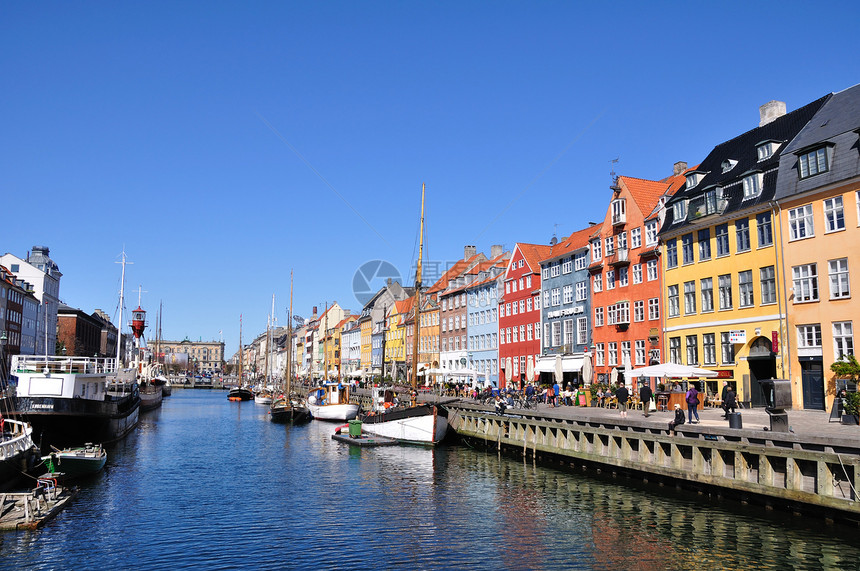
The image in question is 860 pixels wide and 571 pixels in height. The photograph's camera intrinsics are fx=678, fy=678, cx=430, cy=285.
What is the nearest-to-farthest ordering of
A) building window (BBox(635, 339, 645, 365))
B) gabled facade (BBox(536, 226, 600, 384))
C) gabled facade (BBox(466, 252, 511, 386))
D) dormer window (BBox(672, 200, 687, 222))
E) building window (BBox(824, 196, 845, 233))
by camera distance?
building window (BBox(824, 196, 845, 233)), dormer window (BBox(672, 200, 687, 222)), building window (BBox(635, 339, 645, 365)), gabled facade (BBox(536, 226, 600, 384)), gabled facade (BBox(466, 252, 511, 386))

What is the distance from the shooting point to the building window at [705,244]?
4375 cm

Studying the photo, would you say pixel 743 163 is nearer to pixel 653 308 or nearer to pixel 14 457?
pixel 653 308

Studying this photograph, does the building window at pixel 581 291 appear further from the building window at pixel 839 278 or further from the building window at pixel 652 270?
the building window at pixel 839 278

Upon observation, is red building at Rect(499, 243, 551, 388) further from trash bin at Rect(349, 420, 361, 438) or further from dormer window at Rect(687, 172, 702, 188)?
trash bin at Rect(349, 420, 361, 438)

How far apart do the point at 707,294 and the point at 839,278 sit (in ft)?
31.2

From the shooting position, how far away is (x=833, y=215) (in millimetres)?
35125

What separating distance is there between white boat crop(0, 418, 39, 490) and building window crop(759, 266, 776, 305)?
3740 centimetres

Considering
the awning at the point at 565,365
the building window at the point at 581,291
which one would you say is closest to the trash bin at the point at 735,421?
the awning at the point at 565,365

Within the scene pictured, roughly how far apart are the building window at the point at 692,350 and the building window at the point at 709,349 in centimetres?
78

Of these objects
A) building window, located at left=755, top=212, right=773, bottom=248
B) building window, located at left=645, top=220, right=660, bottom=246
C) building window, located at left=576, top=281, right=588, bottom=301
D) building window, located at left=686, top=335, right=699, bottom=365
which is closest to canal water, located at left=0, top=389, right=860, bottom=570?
building window, located at left=686, top=335, right=699, bottom=365

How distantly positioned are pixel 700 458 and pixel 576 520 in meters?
5.95

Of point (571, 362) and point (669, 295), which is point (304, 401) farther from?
point (669, 295)

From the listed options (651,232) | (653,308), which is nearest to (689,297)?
(653,308)

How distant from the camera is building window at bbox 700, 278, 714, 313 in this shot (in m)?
43.3
